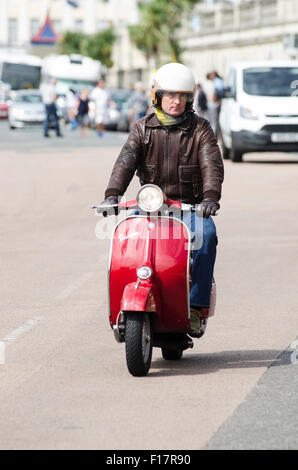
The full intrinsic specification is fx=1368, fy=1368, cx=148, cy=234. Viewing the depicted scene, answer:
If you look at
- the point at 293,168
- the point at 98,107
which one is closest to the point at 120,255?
the point at 293,168

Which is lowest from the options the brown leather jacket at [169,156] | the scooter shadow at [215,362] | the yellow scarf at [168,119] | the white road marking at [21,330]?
the white road marking at [21,330]

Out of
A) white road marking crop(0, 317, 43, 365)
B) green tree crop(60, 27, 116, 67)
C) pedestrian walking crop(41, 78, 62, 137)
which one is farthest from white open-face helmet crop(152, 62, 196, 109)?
green tree crop(60, 27, 116, 67)

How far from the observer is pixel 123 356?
25.5ft

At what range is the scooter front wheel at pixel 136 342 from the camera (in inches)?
273

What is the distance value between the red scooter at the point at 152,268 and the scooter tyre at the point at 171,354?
16.0 inches

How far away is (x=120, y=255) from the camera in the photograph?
718 centimetres

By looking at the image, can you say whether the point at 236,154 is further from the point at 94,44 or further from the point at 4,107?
the point at 94,44

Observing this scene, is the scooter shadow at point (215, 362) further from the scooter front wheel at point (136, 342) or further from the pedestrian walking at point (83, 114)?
the pedestrian walking at point (83, 114)

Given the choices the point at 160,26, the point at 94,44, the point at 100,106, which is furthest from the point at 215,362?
the point at 94,44

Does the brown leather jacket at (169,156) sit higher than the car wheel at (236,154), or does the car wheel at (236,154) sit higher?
the brown leather jacket at (169,156)

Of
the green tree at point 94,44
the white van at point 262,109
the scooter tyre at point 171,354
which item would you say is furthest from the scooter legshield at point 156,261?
the green tree at point 94,44

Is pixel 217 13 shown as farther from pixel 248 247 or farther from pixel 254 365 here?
pixel 254 365

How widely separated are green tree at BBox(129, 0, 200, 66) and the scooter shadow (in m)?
74.3

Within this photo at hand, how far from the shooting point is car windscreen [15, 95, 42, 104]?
173 ft
